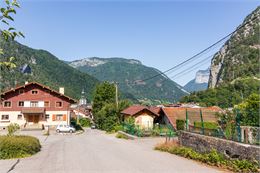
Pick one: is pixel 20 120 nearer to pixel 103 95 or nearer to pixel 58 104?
pixel 58 104

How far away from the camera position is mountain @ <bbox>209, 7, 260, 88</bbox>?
132163 millimetres

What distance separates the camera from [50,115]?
54.4 metres

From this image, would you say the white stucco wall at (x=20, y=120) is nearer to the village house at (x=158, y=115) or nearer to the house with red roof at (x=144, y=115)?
the village house at (x=158, y=115)

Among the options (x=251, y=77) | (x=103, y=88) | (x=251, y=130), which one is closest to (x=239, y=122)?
(x=251, y=130)

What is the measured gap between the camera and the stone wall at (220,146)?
498 inches

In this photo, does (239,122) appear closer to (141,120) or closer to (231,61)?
(141,120)

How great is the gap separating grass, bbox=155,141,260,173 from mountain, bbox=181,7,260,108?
269 feet

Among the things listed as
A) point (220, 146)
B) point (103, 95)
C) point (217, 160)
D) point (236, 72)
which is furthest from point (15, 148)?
point (236, 72)

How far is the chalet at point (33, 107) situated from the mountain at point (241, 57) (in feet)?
316

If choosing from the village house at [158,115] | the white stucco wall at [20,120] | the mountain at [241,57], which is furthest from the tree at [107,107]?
the mountain at [241,57]

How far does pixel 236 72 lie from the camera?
135375 mm

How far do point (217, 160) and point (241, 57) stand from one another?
139 m

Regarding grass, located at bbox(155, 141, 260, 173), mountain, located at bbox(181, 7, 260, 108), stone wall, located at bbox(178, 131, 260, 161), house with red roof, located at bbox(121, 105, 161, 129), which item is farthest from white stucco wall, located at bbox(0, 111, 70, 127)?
mountain, located at bbox(181, 7, 260, 108)

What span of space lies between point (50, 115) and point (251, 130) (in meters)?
46.4
